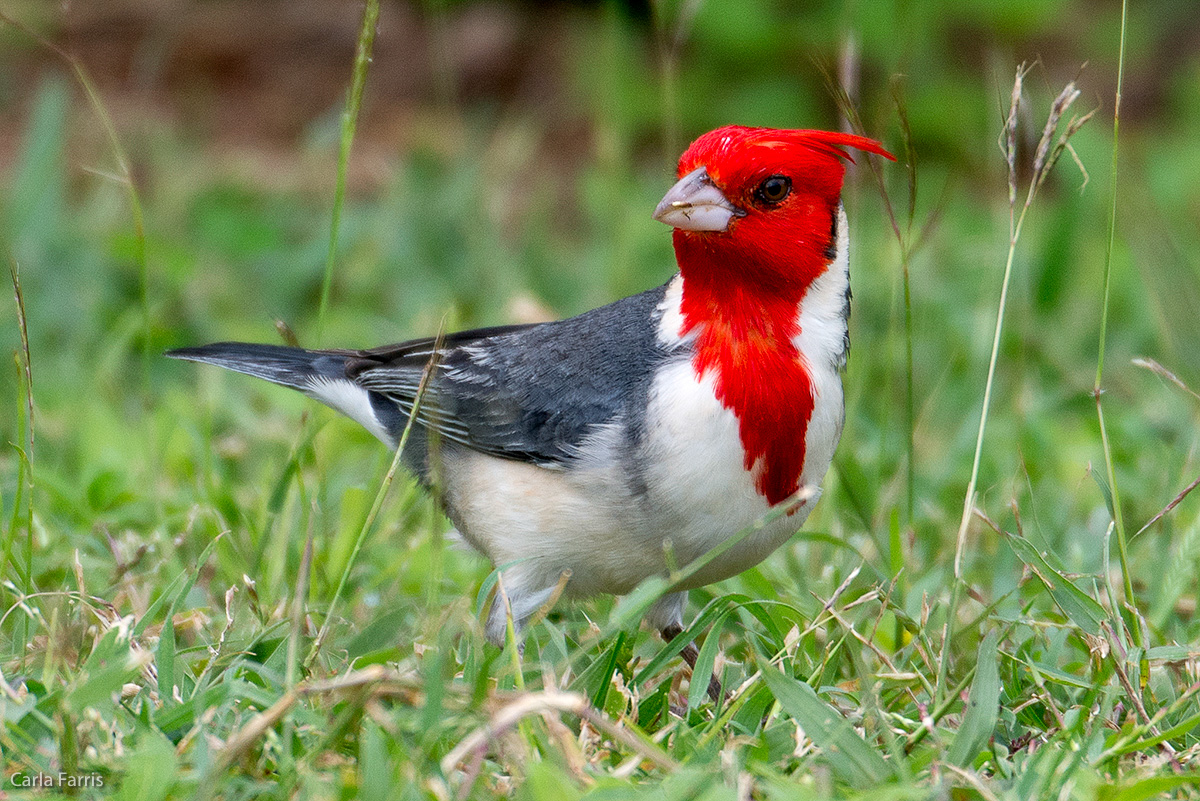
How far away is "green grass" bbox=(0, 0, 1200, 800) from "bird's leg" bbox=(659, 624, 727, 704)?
55mm

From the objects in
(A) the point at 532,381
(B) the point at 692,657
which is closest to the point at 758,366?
(A) the point at 532,381

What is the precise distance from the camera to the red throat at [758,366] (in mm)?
2906

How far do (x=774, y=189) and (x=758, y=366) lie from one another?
417 millimetres

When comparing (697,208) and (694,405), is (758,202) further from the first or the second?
(694,405)

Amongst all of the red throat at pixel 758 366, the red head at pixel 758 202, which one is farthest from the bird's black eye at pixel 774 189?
the red throat at pixel 758 366

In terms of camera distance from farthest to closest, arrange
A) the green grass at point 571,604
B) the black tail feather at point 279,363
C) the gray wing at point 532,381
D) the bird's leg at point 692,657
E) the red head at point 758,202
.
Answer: the black tail feather at point 279,363, the gray wing at point 532,381, the red head at point 758,202, the bird's leg at point 692,657, the green grass at point 571,604

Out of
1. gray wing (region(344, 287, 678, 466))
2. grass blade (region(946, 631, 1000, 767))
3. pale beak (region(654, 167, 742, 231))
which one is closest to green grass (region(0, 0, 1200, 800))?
grass blade (region(946, 631, 1000, 767))

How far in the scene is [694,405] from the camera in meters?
2.91

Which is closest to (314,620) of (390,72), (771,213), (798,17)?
(771,213)

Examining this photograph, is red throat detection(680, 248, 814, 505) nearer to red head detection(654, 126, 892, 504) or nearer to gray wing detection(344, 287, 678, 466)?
red head detection(654, 126, 892, 504)

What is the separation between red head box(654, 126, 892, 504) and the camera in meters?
2.93

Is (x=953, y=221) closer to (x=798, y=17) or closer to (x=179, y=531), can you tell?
(x=798, y=17)

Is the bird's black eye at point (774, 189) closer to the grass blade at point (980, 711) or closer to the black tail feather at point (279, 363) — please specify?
the grass blade at point (980, 711)

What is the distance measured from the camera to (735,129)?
3.06 meters
